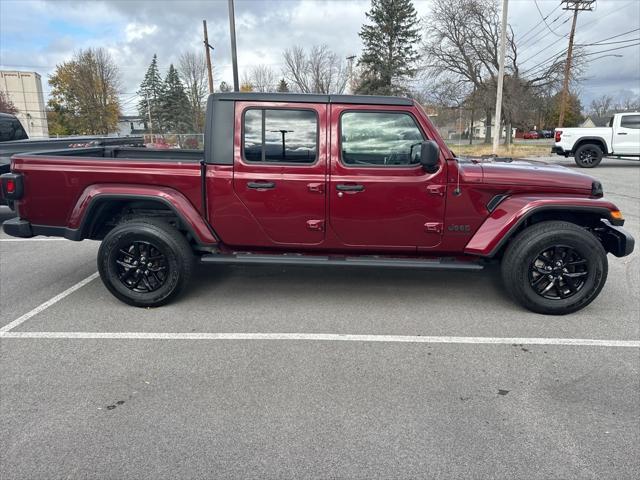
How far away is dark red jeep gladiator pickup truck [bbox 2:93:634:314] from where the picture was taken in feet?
13.3

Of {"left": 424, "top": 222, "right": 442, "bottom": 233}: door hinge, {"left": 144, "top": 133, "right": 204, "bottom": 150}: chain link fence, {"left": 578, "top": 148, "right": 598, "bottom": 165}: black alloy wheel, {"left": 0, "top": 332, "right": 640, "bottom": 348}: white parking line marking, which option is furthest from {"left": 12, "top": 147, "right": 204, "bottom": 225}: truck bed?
{"left": 144, "top": 133, "right": 204, "bottom": 150}: chain link fence

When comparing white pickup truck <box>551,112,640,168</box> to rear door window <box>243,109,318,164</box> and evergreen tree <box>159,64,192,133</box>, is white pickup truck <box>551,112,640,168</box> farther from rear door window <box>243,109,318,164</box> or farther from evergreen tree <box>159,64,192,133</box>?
evergreen tree <box>159,64,192,133</box>

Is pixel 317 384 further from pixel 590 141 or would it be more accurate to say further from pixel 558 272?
pixel 590 141

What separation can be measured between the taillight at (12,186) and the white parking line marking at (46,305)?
106cm

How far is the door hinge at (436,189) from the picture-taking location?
4.05 m

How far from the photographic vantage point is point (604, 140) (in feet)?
54.0

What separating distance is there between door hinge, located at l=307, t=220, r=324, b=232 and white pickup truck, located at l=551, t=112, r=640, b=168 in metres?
15.8

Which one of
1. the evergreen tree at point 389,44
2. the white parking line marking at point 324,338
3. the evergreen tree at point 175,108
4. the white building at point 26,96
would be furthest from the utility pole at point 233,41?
the white building at point 26,96

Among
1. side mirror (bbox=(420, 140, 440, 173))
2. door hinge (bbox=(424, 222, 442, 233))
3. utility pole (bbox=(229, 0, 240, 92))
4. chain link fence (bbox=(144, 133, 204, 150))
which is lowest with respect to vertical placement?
door hinge (bbox=(424, 222, 442, 233))

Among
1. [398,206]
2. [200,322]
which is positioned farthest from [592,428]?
[200,322]

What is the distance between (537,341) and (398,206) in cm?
161

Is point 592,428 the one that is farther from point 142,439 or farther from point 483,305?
point 142,439

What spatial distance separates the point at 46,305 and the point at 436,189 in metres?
3.91

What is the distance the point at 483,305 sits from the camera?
14.5 feet
